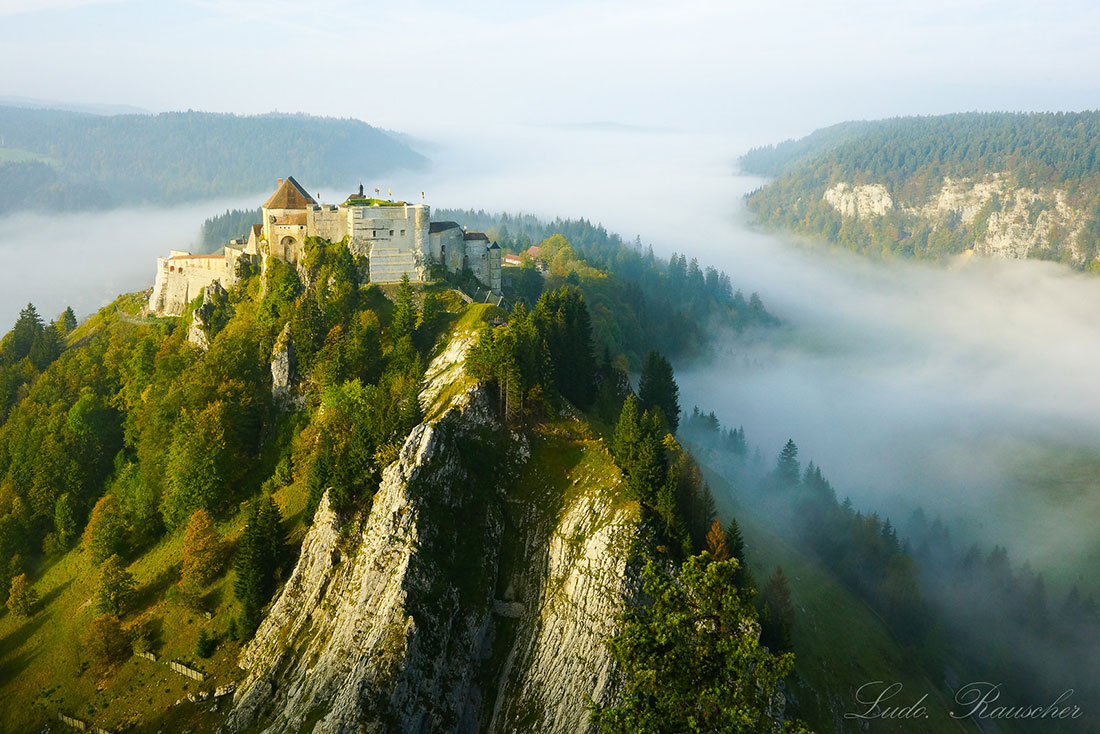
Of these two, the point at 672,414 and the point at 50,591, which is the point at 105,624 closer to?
the point at 50,591

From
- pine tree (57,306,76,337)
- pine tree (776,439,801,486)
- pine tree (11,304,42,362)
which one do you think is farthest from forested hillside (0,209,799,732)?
pine tree (776,439,801,486)

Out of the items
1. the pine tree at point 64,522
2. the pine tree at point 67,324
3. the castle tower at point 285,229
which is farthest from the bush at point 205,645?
the pine tree at point 67,324

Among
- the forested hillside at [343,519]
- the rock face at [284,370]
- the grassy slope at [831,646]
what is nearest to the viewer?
the forested hillside at [343,519]

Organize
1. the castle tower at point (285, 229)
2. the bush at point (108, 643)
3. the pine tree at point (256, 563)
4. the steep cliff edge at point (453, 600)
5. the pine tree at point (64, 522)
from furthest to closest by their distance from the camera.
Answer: the castle tower at point (285, 229) → the pine tree at point (64, 522) → the bush at point (108, 643) → the pine tree at point (256, 563) → the steep cliff edge at point (453, 600)

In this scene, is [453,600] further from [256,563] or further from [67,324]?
[67,324]

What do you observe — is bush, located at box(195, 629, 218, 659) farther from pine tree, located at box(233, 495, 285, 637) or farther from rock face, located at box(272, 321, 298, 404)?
rock face, located at box(272, 321, 298, 404)

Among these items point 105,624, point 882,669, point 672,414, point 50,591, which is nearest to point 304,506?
point 105,624

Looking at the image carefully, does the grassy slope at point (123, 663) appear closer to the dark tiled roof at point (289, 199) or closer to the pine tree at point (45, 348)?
the dark tiled roof at point (289, 199)

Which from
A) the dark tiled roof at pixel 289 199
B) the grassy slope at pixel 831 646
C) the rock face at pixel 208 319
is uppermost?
the dark tiled roof at pixel 289 199

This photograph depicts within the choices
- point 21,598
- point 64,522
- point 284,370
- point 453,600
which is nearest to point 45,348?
point 64,522
